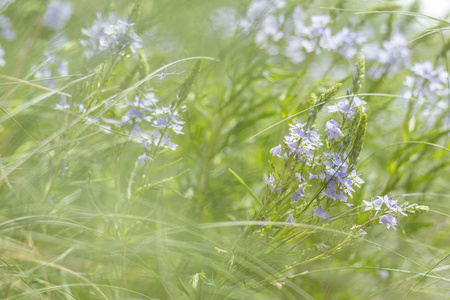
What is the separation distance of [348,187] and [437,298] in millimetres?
1208

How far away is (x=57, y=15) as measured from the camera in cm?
204

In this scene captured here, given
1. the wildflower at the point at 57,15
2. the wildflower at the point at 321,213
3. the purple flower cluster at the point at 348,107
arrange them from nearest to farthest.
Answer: the wildflower at the point at 321,213 → the purple flower cluster at the point at 348,107 → the wildflower at the point at 57,15

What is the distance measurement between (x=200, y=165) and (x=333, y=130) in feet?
3.53

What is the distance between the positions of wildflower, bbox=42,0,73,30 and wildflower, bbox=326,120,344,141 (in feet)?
4.69

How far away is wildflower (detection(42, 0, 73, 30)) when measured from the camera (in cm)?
195

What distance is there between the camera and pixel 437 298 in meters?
1.88

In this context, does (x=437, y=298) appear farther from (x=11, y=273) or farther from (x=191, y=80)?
(x=11, y=273)

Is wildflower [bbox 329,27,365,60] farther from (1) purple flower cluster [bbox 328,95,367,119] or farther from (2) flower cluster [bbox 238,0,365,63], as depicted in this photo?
(1) purple flower cluster [bbox 328,95,367,119]

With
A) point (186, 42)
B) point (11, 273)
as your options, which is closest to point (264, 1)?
point (186, 42)

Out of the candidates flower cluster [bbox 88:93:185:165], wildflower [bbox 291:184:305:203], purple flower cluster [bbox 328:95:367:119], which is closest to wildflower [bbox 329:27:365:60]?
purple flower cluster [bbox 328:95:367:119]

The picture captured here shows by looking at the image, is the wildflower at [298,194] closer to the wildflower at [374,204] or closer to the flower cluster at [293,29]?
the wildflower at [374,204]

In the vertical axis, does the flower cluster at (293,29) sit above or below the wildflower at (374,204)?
above

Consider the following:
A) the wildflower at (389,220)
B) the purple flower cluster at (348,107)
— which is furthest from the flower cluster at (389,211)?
the purple flower cluster at (348,107)

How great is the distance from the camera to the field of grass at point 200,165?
3.67 ft
